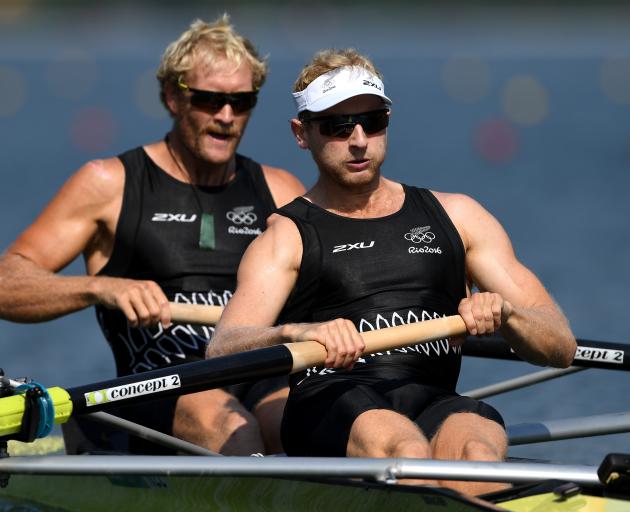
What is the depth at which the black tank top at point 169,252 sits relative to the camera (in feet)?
23.7

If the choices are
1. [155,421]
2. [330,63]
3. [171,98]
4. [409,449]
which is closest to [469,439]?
[409,449]

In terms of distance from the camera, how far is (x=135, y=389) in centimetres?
543

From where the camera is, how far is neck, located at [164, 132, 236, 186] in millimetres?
7508

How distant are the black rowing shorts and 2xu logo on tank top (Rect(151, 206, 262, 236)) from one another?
1747 millimetres

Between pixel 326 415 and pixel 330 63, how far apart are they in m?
1.50

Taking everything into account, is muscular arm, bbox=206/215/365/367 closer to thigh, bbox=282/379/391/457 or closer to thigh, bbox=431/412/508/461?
thigh, bbox=282/379/391/457

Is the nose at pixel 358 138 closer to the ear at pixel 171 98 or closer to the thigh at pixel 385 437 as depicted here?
the thigh at pixel 385 437

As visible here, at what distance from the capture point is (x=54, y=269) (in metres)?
7.26

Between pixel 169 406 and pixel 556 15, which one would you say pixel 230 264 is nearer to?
pixel 169 406

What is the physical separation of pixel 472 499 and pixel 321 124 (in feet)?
6.06

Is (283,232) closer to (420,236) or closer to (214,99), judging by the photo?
(420,236)

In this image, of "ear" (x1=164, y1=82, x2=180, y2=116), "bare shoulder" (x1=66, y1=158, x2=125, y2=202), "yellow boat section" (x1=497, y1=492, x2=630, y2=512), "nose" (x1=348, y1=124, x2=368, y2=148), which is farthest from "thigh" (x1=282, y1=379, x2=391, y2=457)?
"ear" (x1=164, y1=82, x2=180, y2=116)

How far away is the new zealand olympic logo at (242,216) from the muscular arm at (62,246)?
23.3 inches

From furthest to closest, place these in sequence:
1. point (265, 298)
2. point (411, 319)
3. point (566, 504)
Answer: point (411, 319) < point (265, 298) < point (566, 504)
